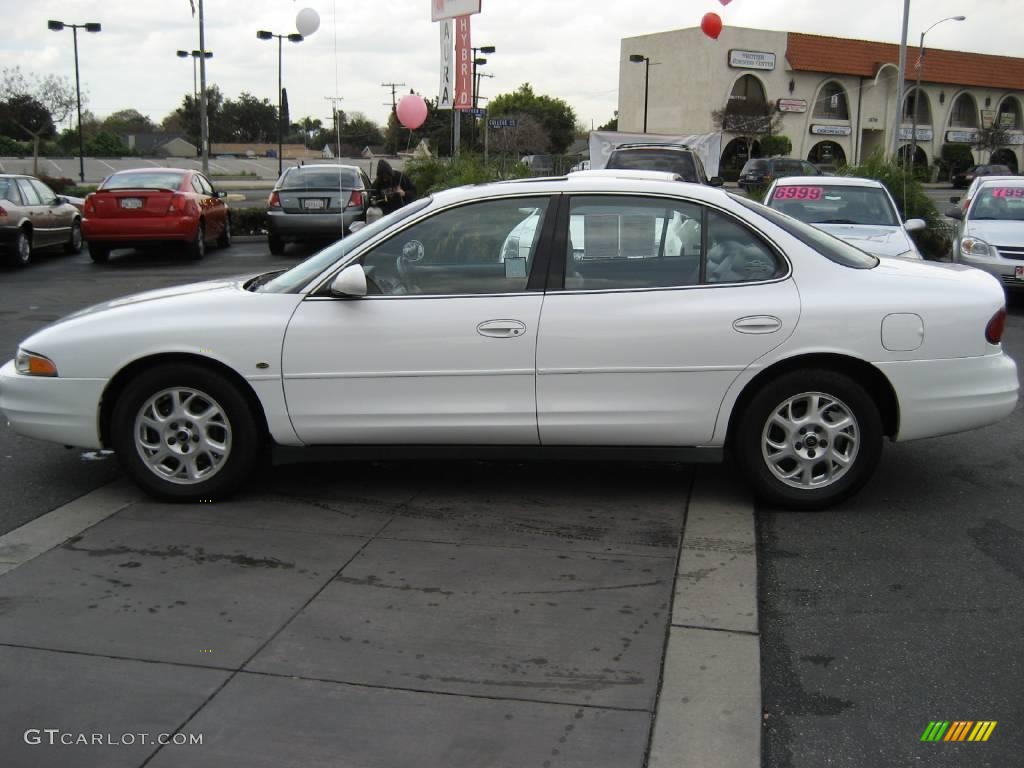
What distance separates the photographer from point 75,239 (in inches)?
741

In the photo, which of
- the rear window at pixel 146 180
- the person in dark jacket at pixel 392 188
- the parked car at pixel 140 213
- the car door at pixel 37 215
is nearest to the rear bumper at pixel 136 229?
the parked car at pixel 140 213

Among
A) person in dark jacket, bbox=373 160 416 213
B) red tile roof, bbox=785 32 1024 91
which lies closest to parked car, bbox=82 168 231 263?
person in dark jacket, bbox=373 160 416 213

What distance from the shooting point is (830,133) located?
70.7m

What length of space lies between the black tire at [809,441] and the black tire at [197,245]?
543 inches

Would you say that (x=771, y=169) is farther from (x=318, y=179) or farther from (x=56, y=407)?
(x=56, y=407)

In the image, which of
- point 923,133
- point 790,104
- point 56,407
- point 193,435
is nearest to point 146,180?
point 56,407

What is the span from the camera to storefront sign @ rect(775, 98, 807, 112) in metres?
67.8

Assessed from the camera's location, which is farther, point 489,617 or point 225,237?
point 225,237

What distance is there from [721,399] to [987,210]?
1027 cm

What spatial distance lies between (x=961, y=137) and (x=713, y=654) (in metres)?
79.1

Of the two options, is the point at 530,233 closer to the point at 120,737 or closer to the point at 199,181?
the point at 120,737

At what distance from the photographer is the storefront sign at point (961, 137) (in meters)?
74.1

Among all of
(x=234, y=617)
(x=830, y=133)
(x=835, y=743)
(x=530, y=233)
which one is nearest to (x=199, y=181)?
(x=530, y=233)

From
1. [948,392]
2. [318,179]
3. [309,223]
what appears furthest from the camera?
[318,179]
